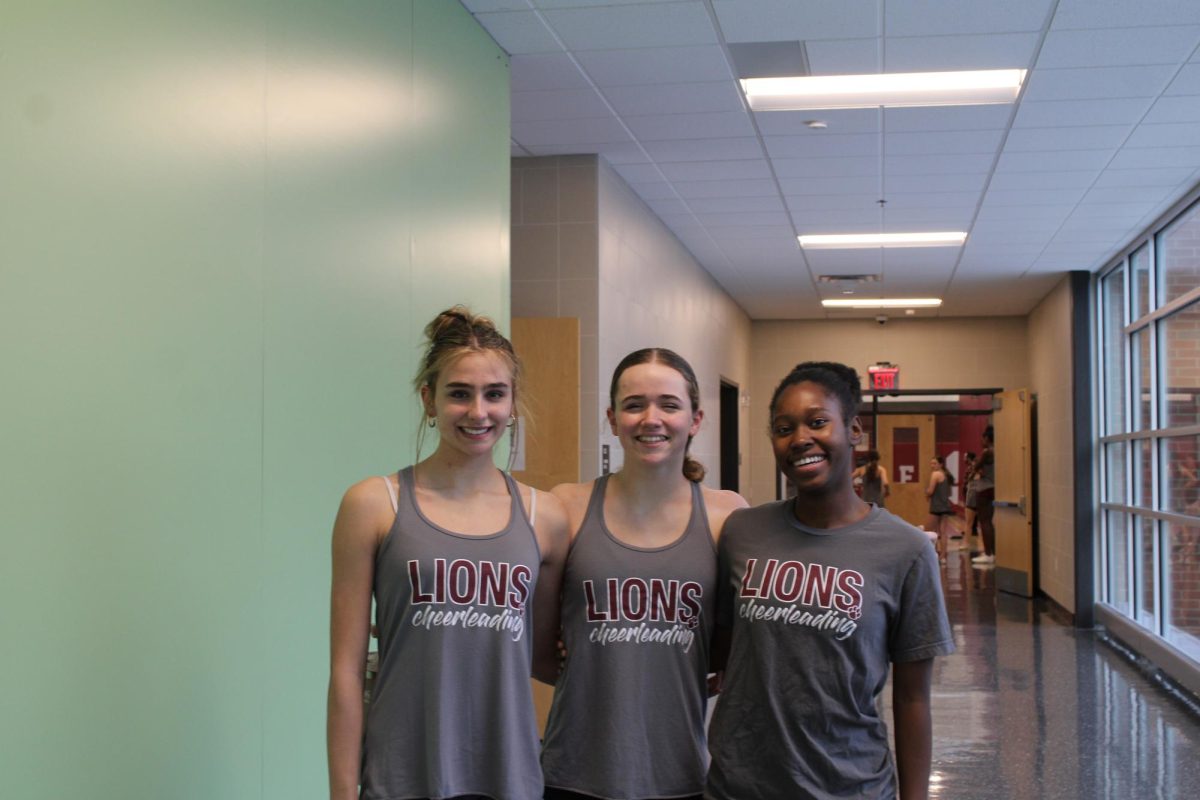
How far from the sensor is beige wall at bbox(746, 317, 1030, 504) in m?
14.1

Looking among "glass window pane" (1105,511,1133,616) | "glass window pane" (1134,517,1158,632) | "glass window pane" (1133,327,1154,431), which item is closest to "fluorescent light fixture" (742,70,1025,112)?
"glass window pane" (1133,327,1154,431)

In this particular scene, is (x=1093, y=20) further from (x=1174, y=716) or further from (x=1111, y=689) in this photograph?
(x=1111, y=689)

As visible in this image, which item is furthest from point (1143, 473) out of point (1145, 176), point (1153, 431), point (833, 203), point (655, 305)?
point (655, 305)

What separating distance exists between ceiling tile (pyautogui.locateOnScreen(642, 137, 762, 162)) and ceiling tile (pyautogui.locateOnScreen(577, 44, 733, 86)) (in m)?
1.01

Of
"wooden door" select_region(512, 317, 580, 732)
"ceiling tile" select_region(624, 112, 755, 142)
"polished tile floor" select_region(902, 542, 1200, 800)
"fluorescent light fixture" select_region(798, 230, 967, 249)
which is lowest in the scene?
"polished tile floor" select_region(902, 542, 1200, 800)

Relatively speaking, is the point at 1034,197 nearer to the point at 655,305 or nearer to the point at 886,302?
the point at 655,305

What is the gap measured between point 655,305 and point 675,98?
276 centimetres

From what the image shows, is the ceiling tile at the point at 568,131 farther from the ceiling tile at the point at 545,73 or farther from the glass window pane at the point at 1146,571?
the glass window pane at the point at 1146,571

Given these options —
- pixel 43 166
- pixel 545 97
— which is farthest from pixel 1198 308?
pixel 43 166

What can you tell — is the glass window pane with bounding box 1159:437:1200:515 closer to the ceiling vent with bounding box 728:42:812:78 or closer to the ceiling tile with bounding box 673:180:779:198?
the ceiling tile with bounding box 673:180:779:198

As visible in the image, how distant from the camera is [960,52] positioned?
4934 millimetres

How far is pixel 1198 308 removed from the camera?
7352mm

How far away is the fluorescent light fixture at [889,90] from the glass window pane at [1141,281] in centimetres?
386

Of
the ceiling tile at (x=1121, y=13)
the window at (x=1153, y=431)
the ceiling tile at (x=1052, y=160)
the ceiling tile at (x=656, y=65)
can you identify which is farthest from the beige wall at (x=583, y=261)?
the window at (x=1153, y=431)
